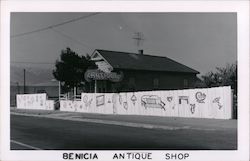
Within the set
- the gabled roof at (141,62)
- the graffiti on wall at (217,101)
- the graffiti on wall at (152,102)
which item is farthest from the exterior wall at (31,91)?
the graffiti on wall at (217,101)

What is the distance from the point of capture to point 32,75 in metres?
12.5

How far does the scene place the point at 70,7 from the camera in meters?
8.90

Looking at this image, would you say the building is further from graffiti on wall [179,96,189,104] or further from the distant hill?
the distant hill

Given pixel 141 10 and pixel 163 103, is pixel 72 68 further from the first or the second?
pixel 141 10

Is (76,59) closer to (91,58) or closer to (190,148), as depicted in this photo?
(91,58)

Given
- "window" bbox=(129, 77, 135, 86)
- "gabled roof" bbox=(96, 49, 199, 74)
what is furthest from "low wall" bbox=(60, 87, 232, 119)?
"gabled roof" bbox=(96, 49, 199, 74)

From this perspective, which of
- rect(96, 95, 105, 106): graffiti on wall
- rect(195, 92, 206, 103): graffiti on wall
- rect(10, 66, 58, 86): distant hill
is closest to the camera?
rect(10, 66, 58, 86): distant hill

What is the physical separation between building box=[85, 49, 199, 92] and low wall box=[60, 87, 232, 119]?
1.73ft

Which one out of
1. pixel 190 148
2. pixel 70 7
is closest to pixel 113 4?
pixel 70 7

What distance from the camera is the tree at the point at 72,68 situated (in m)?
12.7

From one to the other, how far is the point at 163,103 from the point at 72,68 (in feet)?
16.6

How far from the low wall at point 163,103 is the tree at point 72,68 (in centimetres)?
148

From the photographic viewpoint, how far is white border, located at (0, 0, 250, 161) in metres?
8.84

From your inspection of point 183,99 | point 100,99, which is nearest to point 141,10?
point 183,99
